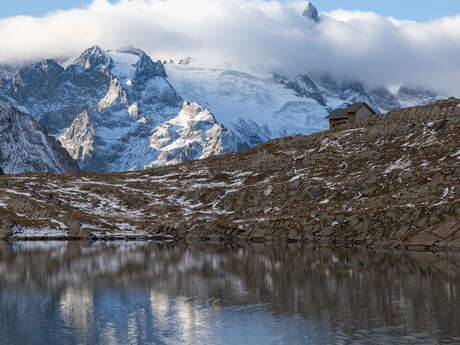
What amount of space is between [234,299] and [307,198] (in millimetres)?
93676

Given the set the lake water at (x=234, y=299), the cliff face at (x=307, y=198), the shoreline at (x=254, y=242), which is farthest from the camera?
the cliff face at (x=307, y=198)

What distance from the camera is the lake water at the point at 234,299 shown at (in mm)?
44688

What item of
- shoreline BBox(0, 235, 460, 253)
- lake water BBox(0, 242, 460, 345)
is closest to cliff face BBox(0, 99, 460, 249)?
shoreline BBox(0, 235, 460, 253)

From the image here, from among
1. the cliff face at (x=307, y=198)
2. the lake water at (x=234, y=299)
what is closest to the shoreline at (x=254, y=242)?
the cliff face at (x=307, y=198)

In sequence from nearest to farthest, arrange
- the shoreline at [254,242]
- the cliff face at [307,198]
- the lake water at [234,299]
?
the lake water at [234,299] < the shoreline at [254,242] < the cliff face at [307,198]

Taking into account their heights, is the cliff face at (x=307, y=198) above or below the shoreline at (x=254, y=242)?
above

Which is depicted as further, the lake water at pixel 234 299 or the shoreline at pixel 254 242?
the shoreline at pixel 254 242

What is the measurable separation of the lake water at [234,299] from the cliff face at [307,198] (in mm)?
17806

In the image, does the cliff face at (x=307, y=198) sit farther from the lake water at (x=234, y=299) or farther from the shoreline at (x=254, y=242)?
the lake water at (x=234, y=299)

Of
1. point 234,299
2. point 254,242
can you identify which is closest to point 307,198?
point 254,242

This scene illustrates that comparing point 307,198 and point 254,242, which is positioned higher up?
point 307,198

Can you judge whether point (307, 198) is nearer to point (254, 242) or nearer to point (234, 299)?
point (254, 242)

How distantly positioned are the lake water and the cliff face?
17.8 meters

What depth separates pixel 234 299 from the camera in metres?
60.7
